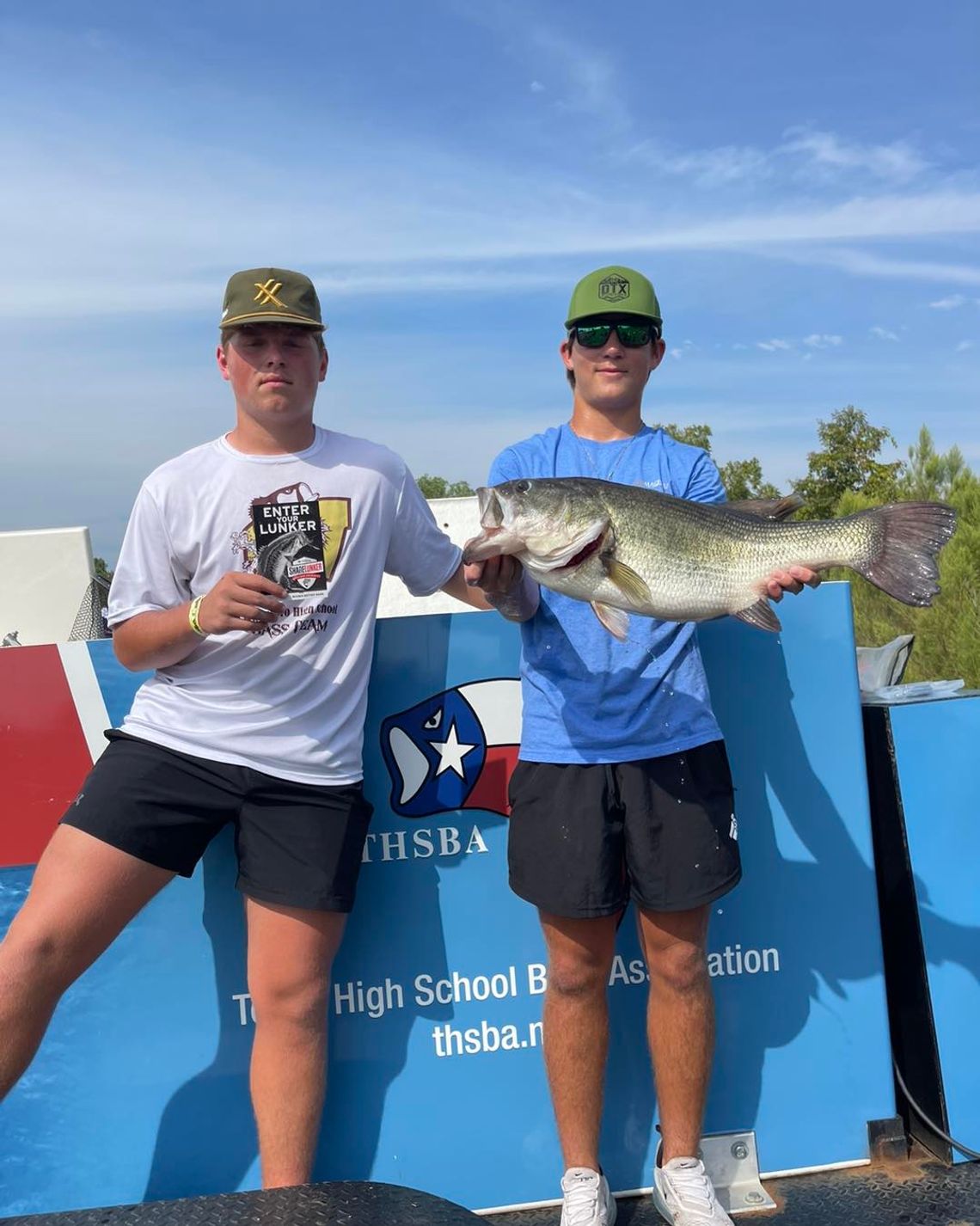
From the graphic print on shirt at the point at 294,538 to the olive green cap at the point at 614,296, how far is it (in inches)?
37.6

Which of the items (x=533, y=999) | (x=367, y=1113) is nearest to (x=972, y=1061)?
(x=533, y=999)

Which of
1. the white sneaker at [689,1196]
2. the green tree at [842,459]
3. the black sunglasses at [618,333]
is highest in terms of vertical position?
the green tree at [842,459]

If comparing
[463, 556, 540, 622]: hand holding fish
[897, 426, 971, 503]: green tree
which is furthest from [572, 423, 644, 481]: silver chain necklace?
[897, 426, 971, 503]: green tree

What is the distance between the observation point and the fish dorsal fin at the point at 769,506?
109 inches

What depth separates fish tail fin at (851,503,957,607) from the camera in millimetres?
2705

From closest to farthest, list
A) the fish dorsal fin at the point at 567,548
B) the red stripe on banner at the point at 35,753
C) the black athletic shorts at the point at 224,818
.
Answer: the fish dorsal fin at the point at 567,548 < the black athletic shorts at the point at 224,818 < the red stripe on banner at the point at 35,753

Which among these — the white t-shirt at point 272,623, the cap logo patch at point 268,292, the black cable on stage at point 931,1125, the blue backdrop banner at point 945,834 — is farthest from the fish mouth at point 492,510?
the black cable on stage at point 931,1125

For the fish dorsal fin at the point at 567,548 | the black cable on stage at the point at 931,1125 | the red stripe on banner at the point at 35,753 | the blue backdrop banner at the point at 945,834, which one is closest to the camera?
the fish dorsal fin at the point at 567,548

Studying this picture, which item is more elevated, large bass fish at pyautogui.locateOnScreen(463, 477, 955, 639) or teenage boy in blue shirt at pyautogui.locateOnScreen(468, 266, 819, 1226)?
large bass fish at pyautogui.locateOnScreen(463, 477, 955, 639)

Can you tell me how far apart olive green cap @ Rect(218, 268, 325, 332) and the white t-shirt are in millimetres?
342

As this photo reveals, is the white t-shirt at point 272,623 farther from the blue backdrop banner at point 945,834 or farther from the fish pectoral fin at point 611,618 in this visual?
the blue backdrop banner at point 945,834

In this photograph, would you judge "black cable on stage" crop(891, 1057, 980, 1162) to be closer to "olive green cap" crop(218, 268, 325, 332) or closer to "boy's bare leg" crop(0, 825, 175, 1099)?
"boy's bare leg" crop(0, 825, 175, 1099)

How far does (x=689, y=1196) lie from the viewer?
2.84 metres

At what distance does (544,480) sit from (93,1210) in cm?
185
